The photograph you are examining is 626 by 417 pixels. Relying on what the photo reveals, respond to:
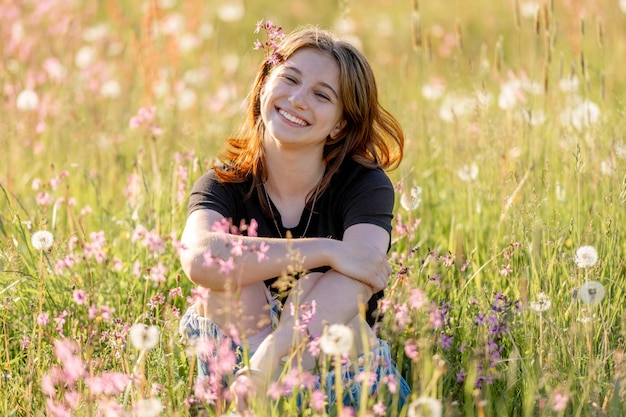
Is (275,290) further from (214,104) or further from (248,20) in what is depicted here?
(248,20)

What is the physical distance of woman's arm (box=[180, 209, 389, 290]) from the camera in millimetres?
2549

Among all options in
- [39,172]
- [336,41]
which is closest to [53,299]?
[336,41]

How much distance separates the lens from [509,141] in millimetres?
3711

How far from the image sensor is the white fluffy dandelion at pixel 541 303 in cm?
256

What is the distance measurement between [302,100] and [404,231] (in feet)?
2.12

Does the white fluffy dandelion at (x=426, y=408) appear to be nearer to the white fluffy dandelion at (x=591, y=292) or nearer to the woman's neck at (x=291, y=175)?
the white fluffy dandelion at (x=591, y=292)

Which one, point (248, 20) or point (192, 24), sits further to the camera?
point (248, 20)

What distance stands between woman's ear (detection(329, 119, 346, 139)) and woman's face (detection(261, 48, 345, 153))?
56 millimetres

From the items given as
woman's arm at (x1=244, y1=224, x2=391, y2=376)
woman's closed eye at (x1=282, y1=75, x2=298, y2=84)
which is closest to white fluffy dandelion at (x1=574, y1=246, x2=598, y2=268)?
woman's arm at (x1=244, y1=224, x2=391, y2=376)

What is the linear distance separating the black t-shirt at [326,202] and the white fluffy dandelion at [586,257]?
1.93 feet

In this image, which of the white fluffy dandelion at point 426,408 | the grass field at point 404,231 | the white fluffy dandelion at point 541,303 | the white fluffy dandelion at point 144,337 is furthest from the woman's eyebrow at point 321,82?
the white fluffy dandelion at point 426,408

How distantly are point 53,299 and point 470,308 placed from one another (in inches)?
52.7

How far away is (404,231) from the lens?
3303 mm

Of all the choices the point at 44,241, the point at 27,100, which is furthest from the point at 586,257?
the point at 27,100
